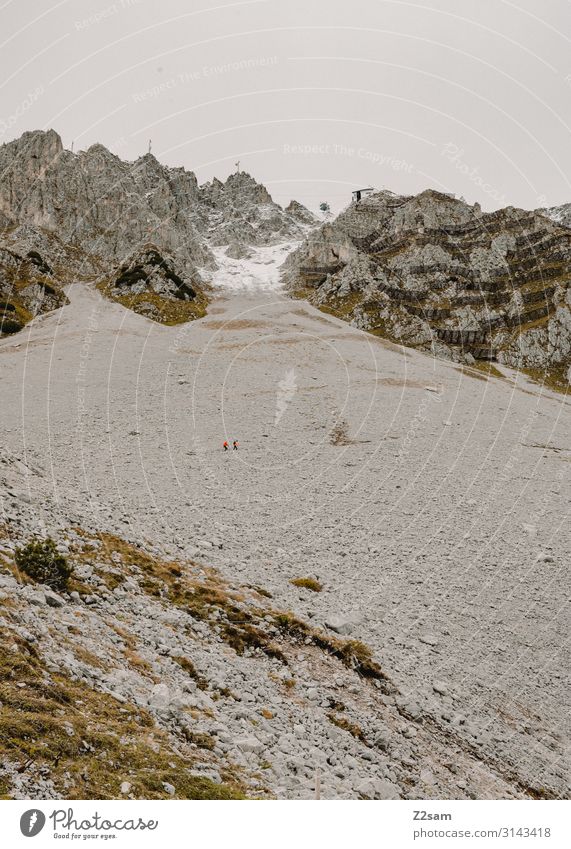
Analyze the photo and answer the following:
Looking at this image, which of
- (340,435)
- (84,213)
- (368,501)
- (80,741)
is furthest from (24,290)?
(80,741)

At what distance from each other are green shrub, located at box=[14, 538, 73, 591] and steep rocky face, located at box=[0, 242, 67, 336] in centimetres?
10845

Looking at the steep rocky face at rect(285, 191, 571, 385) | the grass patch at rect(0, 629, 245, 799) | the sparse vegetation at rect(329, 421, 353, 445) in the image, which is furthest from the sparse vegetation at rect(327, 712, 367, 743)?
the steep rocky face at rect(285, 191, 571, 385)

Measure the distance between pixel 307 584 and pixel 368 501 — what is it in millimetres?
12555

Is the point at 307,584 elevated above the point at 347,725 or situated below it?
below

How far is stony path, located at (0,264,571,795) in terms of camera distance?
18.8 m

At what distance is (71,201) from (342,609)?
630ft

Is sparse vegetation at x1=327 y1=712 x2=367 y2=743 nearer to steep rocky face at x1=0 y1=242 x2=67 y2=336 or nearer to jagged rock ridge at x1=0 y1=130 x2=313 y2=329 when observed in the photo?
steep rocky face at x1=0 y1=242 x2=67 y2=336

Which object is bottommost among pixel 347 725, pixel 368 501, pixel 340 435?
pixel 347 725

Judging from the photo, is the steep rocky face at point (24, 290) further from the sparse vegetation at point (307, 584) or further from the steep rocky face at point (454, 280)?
the sparse vegetation at point (307, 584)

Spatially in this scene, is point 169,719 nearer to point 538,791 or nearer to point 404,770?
point 404,770

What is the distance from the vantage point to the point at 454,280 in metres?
147

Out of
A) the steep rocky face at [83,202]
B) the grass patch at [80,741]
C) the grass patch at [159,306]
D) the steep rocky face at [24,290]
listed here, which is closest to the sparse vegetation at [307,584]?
the grass patch at [80,741]

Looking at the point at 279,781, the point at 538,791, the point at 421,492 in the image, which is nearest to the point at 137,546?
the point at 279,781

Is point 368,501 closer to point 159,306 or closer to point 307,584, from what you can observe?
point 307,584
